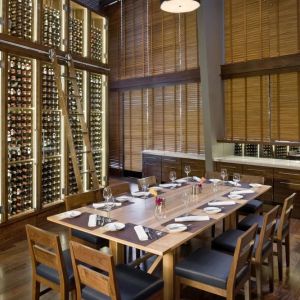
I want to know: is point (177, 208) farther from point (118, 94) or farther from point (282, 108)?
point (118, 94)

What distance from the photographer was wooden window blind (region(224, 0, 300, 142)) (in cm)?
607

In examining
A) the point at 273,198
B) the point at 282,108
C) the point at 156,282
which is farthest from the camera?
the point at 282,108

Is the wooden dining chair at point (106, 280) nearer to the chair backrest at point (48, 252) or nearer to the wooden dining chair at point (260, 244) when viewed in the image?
the chair backrest at point (48, 252)

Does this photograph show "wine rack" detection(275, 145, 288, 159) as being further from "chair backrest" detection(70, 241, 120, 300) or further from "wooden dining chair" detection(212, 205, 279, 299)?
"chair backrest" detection(70, 241, 120, 300)

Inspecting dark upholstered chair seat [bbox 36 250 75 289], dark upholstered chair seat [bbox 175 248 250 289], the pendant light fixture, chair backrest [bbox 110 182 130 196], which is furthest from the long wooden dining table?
the pendant light fixture

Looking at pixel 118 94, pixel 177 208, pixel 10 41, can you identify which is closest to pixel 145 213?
pixel 177 208

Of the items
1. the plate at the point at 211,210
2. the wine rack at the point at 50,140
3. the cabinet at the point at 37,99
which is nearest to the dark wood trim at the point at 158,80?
the cabinet at the point at 37,99

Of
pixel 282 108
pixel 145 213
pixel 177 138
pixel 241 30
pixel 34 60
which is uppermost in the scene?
pixel 241 30

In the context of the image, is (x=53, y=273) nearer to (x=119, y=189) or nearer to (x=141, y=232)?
(x=141, y=232)

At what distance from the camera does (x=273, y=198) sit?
5.82m

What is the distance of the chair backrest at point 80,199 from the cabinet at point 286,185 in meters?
3.44

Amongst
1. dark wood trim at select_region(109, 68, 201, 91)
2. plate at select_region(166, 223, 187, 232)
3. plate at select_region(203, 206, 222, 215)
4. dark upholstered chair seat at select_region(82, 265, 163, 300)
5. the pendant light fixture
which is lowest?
dark upholstered chair seat at select_region(82, 265, 163, 300)

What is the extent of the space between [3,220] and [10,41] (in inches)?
97.2

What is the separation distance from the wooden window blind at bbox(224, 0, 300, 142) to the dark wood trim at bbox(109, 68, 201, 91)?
0.98 metres
